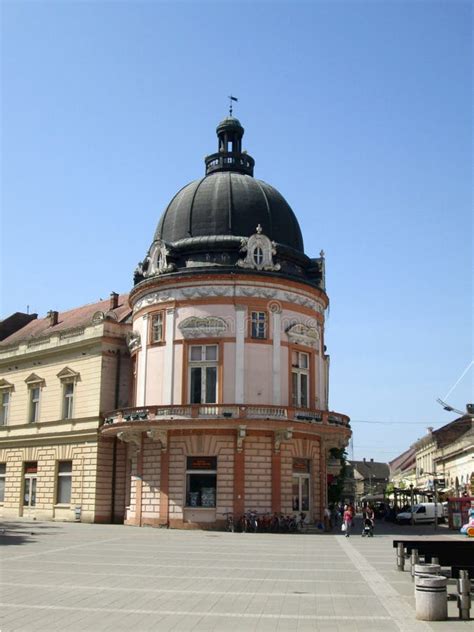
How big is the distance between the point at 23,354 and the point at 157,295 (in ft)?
49.6

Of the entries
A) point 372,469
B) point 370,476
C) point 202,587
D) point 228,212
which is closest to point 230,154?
point 228,212

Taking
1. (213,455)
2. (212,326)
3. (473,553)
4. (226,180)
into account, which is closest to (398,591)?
(473,553)

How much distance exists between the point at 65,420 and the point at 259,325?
51.6 ft

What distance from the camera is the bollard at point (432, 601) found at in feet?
44.9

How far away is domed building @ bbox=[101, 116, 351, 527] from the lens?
39.1 meters

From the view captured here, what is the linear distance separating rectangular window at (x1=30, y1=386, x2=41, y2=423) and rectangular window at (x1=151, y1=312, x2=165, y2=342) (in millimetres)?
13275

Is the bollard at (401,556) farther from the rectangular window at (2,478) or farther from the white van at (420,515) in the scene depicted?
the rectangular window at (2,478)

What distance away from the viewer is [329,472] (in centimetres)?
4856

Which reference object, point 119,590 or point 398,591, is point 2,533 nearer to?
point 119,590

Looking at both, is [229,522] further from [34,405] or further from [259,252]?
[34,405]

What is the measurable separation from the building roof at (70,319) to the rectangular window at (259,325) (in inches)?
461

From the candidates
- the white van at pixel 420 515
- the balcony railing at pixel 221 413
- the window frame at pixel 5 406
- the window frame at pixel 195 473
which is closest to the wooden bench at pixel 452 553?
the balcony railing at pixel 221 413

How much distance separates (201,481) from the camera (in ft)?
130

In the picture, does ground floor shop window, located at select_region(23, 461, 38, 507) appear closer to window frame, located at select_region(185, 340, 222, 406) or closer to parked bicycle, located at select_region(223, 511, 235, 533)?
window frame, located at select_region(185, 340, 222, 406)
